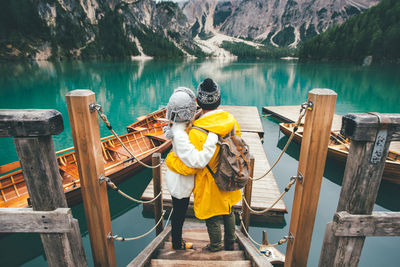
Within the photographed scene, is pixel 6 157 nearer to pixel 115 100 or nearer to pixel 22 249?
pixel 22 249

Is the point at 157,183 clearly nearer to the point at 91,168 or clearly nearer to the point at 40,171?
the point at 91,168

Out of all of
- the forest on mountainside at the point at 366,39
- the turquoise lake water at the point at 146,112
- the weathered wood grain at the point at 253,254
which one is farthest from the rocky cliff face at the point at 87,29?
the weathered wood grain at the point at 253,254

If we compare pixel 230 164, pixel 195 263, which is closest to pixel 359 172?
pixel 230 164

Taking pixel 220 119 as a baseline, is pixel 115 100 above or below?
below

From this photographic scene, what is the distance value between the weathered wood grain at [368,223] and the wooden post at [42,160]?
7.24 ft

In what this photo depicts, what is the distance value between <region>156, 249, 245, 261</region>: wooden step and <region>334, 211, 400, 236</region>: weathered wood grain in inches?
55.8

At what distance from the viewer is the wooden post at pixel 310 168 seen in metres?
1.84

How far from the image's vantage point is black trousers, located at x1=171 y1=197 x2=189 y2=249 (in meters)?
2.45

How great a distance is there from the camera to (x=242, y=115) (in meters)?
15.0

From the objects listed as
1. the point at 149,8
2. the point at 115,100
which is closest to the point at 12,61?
the point at 115,100

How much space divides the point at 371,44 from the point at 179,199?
70.3m

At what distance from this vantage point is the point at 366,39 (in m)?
55.7

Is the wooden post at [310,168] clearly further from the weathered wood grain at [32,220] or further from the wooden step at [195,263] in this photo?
the weathered wood grain at [32,220]

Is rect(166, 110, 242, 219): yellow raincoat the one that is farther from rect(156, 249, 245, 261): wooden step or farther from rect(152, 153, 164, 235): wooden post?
rect(152, 153, 164, 235): wooden post
